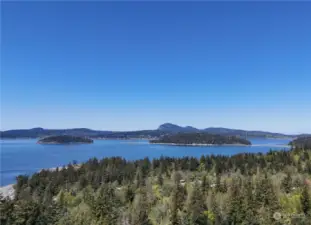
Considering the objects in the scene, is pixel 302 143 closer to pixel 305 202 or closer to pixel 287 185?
pixel 287 185

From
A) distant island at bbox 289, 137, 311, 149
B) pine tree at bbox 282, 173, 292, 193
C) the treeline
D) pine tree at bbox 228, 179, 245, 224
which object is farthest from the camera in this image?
distant island at bbox 289, 137, 311, 149

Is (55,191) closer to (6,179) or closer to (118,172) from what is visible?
(118,172)

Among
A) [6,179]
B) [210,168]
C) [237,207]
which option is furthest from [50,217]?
[6,179]

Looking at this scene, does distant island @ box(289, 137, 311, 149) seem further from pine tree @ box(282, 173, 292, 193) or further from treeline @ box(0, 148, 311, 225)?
pine tree @ box(282, 173, 292, 193)

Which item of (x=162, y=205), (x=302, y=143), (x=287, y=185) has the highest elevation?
(x=302, y=143)

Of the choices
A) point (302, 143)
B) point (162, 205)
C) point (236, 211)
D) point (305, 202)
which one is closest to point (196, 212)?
point (236, 211)

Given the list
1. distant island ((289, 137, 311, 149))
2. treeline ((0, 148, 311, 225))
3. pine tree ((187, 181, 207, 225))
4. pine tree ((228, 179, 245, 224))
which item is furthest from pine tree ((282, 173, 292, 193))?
distant island ((289, 137, 311, 149))

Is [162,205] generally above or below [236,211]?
below

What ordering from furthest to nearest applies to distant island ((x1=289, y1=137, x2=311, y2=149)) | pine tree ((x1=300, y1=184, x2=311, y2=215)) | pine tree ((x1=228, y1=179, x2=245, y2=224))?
distant island ((x1=289, y1=137, x2=311, y2=149)), pine tree ((x1=300, y1=184, x2=311, y2=215)), pine tree ((x1=228, y1=179, x2=245, y2=224))

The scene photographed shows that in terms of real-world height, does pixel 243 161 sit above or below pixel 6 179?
above

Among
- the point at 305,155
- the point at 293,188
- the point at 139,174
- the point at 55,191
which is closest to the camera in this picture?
the point at 293,188

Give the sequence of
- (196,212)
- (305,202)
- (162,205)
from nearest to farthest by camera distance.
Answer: (196,212) < (305,202) < (162,205)
